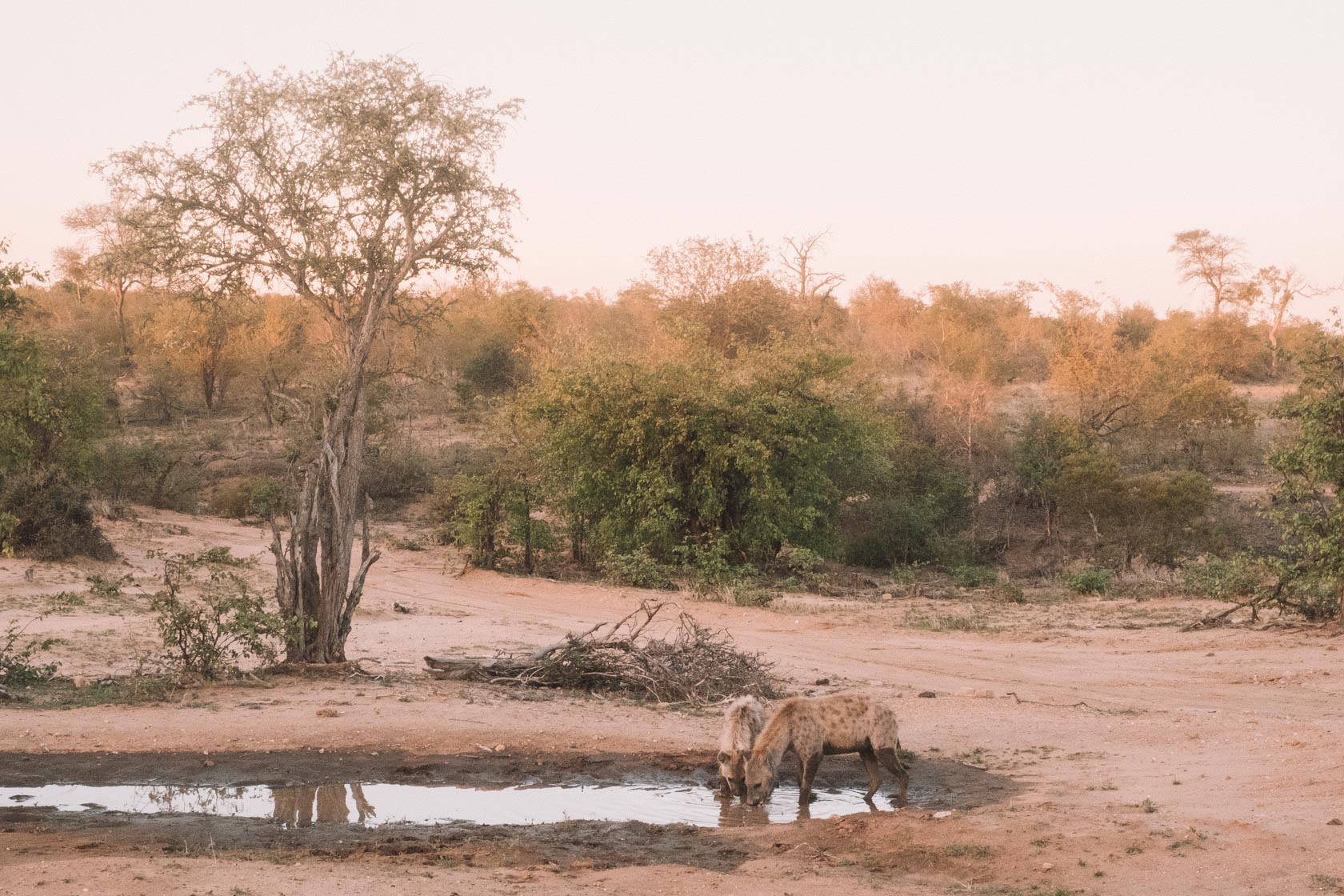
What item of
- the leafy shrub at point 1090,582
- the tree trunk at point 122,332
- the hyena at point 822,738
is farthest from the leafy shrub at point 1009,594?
the tree trunk at point 122,332

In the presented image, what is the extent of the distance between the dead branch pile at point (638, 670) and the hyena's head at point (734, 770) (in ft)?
10.9

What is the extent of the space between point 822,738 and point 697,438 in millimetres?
15617

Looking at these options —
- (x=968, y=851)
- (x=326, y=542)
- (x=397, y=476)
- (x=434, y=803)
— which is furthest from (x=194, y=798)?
(x=397, y=476)

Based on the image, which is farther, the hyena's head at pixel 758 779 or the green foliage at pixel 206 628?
the green foliage at pixel 206 628

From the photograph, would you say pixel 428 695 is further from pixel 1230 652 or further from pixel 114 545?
pixel 114 545

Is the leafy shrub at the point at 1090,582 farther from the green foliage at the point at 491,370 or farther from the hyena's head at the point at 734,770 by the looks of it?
the green foliage at the point at 491,370

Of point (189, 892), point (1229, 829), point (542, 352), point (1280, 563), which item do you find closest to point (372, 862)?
point (189, 892)

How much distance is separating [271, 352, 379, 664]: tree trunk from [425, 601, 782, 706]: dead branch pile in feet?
3.82

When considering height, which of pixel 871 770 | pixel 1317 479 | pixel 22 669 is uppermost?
pixel 1317 479

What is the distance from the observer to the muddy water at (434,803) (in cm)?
858

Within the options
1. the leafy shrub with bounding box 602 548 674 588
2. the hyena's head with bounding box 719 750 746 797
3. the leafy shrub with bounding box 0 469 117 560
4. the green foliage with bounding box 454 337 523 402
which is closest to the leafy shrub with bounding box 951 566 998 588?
the leafy shrub with bounding box 602 548 674 588

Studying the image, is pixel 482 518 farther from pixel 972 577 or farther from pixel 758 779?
pixel 758 779

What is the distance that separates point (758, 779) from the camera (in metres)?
8.88

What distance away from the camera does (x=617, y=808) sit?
8984 millimetres
